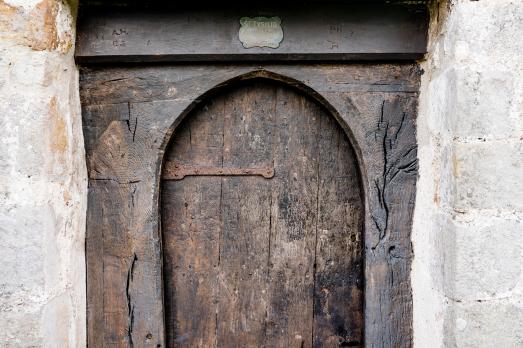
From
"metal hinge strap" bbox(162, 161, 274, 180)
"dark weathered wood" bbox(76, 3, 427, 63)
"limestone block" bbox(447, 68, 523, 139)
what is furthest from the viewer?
"metal hinge strap" bbox(162, 161, 274, 180)

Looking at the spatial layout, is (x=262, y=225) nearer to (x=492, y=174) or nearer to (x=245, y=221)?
(x=245, y=221)

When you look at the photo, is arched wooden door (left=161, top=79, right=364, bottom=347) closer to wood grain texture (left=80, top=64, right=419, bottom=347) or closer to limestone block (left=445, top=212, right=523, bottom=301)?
wood grain texture (left=80, top=64, right=419, bottom=347)

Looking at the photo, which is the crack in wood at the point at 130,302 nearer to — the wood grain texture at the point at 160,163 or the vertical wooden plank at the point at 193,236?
the wood grain texture at the point at 160,163

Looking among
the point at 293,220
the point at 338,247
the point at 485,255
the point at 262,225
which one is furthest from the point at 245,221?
the point at 485,255

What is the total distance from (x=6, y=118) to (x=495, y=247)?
1.30 m

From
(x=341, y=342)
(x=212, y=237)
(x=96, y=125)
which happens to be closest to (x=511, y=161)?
(x=341, y=342)

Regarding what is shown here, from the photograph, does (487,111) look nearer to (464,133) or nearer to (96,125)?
(464,133)

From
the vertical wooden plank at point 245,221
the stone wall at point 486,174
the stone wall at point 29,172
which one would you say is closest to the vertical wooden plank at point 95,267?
the stone wall at point 29,172

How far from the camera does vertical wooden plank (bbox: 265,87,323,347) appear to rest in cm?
149

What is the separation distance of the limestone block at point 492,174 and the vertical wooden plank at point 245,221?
612 mm

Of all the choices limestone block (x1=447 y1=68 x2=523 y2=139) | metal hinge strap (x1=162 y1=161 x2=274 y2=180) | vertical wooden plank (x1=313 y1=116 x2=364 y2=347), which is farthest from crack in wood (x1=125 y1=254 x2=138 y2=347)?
limestone block (x1=447 y1=68 x2=523 y2=139)

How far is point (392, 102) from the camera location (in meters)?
1.39

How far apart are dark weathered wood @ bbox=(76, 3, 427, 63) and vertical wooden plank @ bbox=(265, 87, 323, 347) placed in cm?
22

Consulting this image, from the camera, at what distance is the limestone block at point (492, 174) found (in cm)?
115
